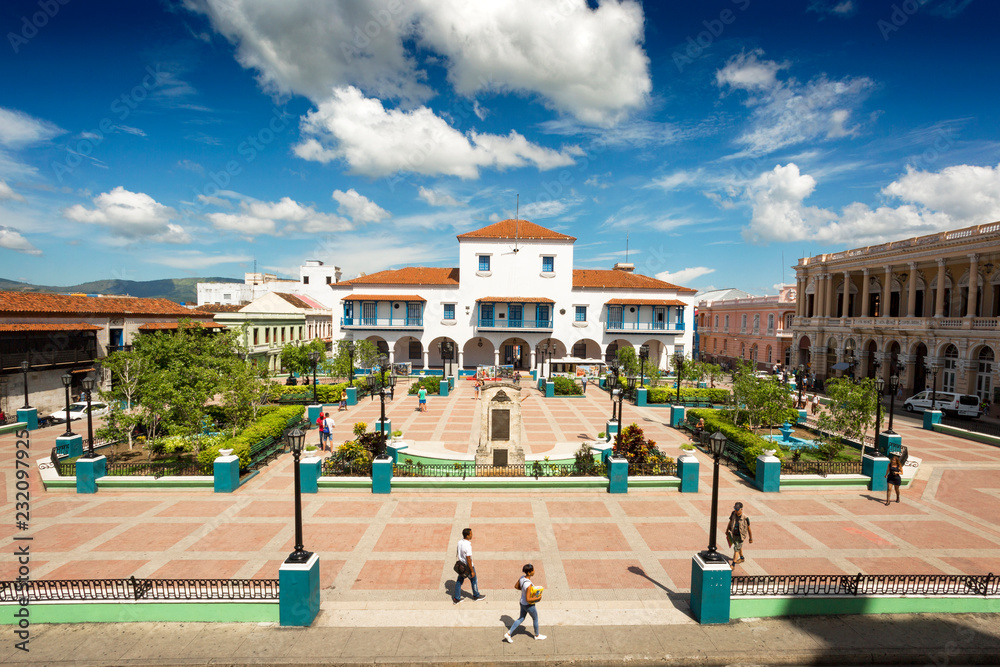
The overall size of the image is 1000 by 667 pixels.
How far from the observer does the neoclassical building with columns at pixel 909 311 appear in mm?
29156

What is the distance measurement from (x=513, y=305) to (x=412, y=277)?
33.6 ft

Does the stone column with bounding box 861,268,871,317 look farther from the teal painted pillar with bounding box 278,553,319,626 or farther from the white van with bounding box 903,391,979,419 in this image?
the teal painted pillar with bounding box 278,553,319,626

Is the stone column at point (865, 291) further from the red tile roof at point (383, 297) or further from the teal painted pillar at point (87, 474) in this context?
the teal painted pillar at point (87, 474)

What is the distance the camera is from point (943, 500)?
13836 mm

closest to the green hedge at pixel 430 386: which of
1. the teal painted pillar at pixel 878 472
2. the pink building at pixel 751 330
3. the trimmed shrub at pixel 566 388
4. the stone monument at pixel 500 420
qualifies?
the trimmed shrub at pixel 566 388

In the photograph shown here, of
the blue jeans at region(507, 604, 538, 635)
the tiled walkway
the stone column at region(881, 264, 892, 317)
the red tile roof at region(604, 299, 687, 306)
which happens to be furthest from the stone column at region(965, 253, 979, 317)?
the blue jeans at region(507, 604, 538, 635)

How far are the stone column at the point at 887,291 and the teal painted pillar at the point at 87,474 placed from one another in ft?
156

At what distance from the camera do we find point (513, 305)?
42.3 m

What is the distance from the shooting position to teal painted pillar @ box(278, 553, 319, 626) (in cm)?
781

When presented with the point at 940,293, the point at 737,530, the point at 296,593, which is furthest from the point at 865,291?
the point at 296,593

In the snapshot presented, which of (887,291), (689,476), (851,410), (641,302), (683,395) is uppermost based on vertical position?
(887,291)

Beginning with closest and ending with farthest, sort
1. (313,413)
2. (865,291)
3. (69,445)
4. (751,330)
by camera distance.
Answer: (69,445)
(313,413)
(865,291)
(751,330)

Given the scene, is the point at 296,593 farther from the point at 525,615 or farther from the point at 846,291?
the point at 846,291

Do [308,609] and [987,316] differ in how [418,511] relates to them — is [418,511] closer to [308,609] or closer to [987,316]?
[308,609]
